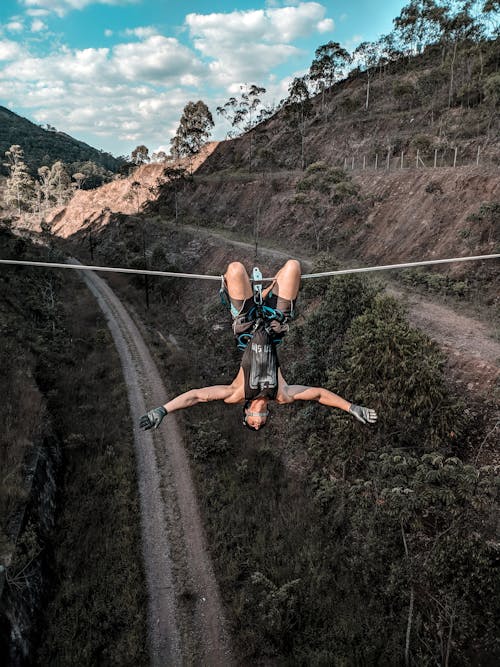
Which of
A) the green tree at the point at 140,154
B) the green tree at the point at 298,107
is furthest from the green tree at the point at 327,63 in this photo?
the green tree at the point at 140,154

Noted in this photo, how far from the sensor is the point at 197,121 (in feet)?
304

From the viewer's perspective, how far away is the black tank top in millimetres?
6074

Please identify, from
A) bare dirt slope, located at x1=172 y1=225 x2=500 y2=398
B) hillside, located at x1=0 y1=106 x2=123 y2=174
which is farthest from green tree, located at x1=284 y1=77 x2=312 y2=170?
hillside, located at x1=0 y1=106 x2=123 y2=174

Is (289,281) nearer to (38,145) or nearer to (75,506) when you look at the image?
(75,506)

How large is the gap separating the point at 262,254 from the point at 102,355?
1923 centimetres

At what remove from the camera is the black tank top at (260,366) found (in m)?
6.07

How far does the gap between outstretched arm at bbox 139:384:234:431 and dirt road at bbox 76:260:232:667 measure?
8728mm

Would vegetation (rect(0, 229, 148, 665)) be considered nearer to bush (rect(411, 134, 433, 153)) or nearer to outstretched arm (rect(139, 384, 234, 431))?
outstretched arm (rect(139, 384, 234, 431))

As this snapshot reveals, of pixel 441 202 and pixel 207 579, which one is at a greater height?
pixel 441 202

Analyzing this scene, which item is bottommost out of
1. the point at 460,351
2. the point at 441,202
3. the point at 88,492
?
the point at 88,492

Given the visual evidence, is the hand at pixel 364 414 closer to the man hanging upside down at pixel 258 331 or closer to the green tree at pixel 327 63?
the man hanging upside down at pixel 258 331

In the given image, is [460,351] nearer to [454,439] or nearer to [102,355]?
[454,439]

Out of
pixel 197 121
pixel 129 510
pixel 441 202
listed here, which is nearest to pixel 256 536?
pixel 129 510

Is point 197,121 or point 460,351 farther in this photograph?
point 197,121
